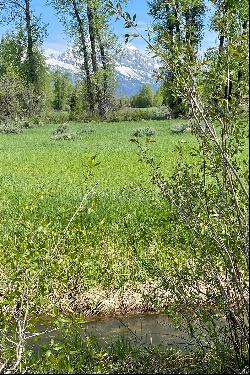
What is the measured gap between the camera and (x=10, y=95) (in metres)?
43.1

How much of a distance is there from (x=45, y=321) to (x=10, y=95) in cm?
3643

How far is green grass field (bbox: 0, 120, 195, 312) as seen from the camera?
5.85 meters

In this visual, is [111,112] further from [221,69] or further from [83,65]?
[221,69]

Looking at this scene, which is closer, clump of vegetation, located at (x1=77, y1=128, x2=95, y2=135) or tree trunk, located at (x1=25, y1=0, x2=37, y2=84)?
clump of vegetation, located at (x1=77, y1=128, x2=95, y2=135)

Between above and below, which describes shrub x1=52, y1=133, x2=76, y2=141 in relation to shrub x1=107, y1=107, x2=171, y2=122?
below

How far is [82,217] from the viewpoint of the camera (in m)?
7.04

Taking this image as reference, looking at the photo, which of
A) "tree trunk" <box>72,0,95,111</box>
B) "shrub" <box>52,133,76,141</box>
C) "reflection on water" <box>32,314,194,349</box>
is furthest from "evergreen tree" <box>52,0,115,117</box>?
"reflection on water" <box>32,314,194,349</box>

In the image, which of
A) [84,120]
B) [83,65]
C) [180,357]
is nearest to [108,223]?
[180,357]

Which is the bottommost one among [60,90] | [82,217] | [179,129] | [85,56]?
[179,129]

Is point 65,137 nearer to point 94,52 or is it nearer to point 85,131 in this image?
point 85,131

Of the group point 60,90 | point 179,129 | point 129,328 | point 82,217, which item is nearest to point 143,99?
point 60,90

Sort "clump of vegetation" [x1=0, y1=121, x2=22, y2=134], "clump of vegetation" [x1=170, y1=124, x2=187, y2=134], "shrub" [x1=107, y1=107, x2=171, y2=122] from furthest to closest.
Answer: "shrub" [x1=107, y1=107, x2=171, y2=122] < "clump of vegetation" [x1=0, y1=121, x2=22, y2=134] < "clump of vegetation" [x1=170, y1=124, x2=187, y2=134]

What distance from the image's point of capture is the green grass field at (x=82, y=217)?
5852 mm

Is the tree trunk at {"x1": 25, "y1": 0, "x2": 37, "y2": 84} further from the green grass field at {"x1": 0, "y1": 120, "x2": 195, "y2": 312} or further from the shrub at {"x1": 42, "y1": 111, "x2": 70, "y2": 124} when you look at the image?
the green grass field at {"x1": 0, "y1": 120, "x2": 195, "y2": 312}
